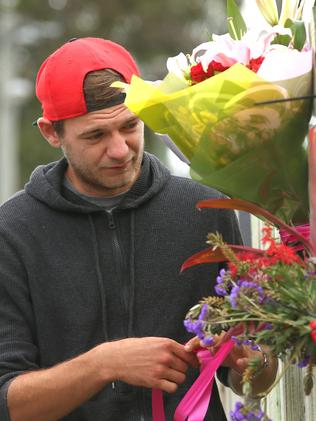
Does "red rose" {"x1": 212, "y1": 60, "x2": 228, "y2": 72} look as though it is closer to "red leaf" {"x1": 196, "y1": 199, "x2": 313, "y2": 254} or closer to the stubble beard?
"red leaf" {"x1": 196, "y1": 199, "x2": 313, "y2": 254}

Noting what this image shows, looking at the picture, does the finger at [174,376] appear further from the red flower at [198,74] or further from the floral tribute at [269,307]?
the red flower at [198,74]

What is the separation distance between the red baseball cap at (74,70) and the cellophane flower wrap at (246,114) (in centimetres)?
75

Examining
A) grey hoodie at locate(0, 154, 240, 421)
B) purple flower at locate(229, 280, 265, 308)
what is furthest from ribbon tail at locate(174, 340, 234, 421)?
grey hoodie at locate(0, 154, 240, 421)

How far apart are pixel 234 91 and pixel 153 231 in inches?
42.5

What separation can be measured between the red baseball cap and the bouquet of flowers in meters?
0.70

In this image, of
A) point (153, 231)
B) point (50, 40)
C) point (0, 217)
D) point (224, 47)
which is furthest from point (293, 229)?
point (50, 40)

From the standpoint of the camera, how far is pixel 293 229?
322 cm

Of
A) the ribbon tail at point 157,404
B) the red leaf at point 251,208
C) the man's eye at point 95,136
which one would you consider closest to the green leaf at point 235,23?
the red leaf at point 251,208

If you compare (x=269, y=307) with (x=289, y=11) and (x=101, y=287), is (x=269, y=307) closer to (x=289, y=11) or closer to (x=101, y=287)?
(x=289, y=11)

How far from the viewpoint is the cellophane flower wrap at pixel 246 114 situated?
3.19 metres

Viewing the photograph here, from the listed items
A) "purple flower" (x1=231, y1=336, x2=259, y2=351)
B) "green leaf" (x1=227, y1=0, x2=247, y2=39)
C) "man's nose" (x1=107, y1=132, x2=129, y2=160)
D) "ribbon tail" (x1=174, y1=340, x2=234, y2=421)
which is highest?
"green leaf" (x1=227, y1=0, x2=247, y2=39)

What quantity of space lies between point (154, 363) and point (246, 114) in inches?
30.4

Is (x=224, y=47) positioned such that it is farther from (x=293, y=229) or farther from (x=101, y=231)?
(x=101, y=231)

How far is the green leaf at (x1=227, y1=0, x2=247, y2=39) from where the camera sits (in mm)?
3514
